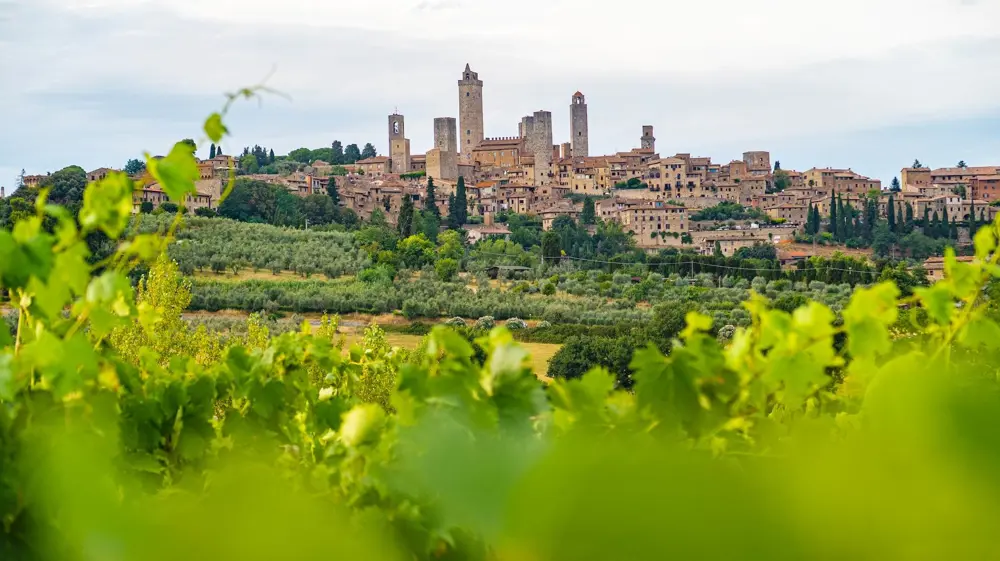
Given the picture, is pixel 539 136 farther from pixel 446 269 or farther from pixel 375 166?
pixel 446 269

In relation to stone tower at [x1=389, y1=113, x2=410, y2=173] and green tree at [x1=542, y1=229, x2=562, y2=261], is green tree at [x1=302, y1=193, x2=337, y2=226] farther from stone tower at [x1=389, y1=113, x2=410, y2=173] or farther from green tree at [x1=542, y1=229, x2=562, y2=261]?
stone tower at [x1=389, y1=113, x2=410, y2=173]

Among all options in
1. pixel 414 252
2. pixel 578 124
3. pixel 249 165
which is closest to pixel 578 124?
pixel 578 124

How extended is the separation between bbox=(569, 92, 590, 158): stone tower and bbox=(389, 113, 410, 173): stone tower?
1240 centimetres

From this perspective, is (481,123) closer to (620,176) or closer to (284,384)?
(620,176)

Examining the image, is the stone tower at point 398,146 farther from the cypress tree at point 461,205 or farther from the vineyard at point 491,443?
the vineyard at point 491,443

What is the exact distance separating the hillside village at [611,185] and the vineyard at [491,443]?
4995 cm

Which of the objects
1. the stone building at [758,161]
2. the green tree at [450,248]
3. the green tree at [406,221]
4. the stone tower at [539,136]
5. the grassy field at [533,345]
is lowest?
the grassy field at [533,345]

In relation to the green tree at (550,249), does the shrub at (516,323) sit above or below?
below

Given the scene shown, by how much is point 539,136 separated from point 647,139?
31.7 ft

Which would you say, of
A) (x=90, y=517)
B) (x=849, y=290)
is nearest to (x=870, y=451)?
(x=90, y=517)

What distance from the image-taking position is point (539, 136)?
79.6 meters

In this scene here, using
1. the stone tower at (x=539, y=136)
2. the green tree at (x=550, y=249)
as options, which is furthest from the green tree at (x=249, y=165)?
the green tree at (x=550, y=249)

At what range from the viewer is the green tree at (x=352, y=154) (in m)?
89.5

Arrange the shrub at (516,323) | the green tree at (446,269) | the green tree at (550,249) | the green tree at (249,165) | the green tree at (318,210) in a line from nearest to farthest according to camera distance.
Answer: the shrub at (516,323) < the green tree at (446,269) < the green tree at (550,249) < the green tree at (318,210) < the green tree at (249,165)
